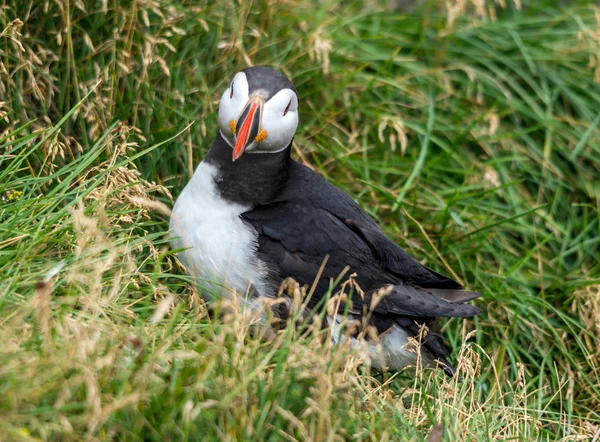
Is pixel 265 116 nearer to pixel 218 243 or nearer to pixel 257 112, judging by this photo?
pixel 257 112

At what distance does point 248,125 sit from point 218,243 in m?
0.48

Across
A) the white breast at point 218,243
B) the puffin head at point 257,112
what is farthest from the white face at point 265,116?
the white breast at point 218,243

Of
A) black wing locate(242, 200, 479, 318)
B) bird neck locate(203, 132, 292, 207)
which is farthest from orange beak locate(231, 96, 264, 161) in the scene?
black wing locate(242, 200, 479, 318)

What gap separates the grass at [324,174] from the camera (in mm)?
2404

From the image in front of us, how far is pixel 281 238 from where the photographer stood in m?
3.45

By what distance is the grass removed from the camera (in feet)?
7.89

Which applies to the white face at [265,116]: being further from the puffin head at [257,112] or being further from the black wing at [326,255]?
the black wing at [326,255]

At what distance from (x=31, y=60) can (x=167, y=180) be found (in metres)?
0.82

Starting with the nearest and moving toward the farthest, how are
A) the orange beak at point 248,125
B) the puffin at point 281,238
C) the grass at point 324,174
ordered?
the grass at point 324,174, the orange beak at point 248,125, the puffin at point 281,238

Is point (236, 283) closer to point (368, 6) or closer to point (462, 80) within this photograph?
point (462, 80)

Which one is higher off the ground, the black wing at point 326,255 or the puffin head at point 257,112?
the puffin head at point 257,112

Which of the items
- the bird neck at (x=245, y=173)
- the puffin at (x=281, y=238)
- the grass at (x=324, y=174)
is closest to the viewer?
the grass at (x=324, y=174)

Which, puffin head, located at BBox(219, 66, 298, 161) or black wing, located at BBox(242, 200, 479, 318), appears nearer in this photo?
puffin head, located at BBox(219, 66, 298, 161)

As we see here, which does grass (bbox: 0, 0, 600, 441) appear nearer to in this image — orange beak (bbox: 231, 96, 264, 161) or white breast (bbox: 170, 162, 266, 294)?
white breast (bbox: 170, 162, 266, 294)
